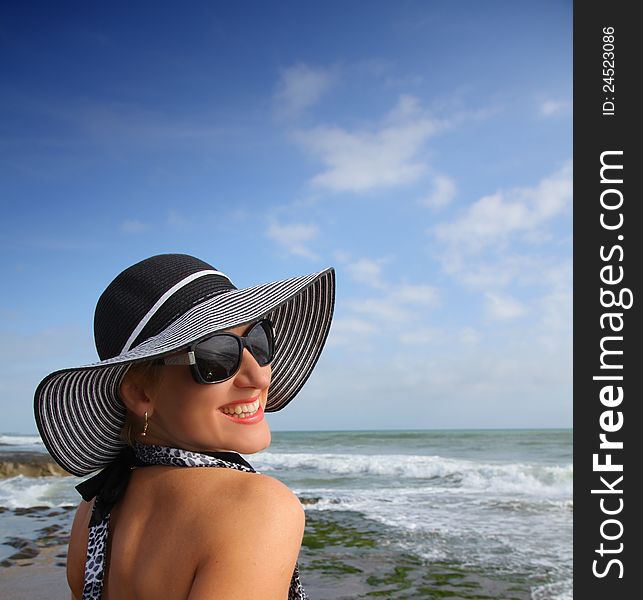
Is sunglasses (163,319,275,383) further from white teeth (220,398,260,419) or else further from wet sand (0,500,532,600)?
wet sand (0,500,532,600)

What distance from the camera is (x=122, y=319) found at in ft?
6.20

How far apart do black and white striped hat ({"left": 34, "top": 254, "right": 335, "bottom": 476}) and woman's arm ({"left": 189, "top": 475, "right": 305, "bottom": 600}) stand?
1.41 ft

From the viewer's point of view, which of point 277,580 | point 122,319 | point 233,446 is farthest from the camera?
point 122,319

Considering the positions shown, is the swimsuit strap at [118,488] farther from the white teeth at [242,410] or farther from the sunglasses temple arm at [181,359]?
the sunglasses temple arm at [181,359]

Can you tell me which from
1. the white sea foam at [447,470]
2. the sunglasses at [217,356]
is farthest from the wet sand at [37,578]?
the white sea foam at [447,470]

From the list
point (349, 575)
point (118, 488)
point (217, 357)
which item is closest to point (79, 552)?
point (118, 488)

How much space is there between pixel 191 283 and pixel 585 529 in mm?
5278

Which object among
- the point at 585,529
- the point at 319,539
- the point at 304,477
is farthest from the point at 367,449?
the point at 585,529

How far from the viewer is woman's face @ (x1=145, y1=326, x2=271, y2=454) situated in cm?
175

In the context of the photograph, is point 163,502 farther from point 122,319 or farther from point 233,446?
point 122,319

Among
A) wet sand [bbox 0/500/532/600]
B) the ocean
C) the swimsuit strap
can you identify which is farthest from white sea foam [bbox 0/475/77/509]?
the swimsuit strap

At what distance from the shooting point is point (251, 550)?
4.69 ft

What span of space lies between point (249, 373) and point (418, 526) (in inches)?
361

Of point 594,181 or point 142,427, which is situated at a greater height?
point 594,181
